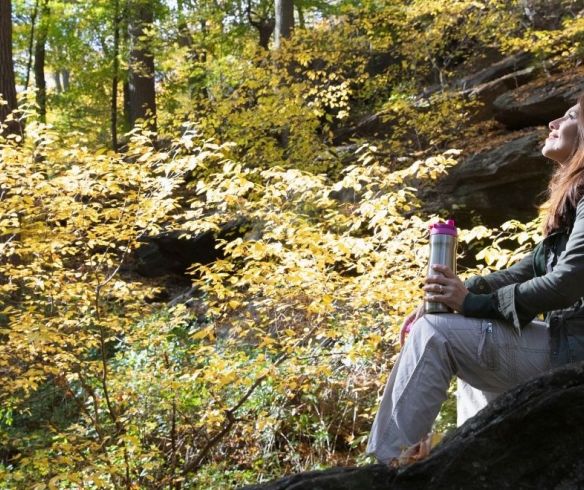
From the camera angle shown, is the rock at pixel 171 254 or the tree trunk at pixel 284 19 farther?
the rock at pixel 171 254

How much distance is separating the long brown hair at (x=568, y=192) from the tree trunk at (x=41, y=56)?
11.7 meters

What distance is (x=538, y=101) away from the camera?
843 cm

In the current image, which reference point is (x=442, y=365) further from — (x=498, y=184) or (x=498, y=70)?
(x=498, y=70)

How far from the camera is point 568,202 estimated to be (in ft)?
7.13

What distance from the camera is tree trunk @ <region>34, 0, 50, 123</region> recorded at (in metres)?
12.6

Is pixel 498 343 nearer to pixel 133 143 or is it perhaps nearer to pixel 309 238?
pixel 309 238

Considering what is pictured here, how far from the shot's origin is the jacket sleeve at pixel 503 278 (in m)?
2.45

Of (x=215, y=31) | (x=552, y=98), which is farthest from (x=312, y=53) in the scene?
(x=552, y=98)

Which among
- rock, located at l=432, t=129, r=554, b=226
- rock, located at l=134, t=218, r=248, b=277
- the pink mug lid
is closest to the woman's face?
the pink mug lid

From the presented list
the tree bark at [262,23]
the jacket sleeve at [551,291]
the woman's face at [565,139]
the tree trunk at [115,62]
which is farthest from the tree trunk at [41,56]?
the jacket sleeve at [551,291]

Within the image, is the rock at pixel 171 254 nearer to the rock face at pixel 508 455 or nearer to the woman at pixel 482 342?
the woman at pixel 482 342

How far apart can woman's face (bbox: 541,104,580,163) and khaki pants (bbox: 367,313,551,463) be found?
2.24 feet

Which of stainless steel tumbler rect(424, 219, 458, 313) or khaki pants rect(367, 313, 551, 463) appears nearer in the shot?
khaki pants rect(367, 313, 551, 463)

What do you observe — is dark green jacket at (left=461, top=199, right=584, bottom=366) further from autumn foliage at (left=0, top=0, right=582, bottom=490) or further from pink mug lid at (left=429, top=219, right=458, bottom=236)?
autumn foliage at (left=0, top=0, right=582, bottom=490)
